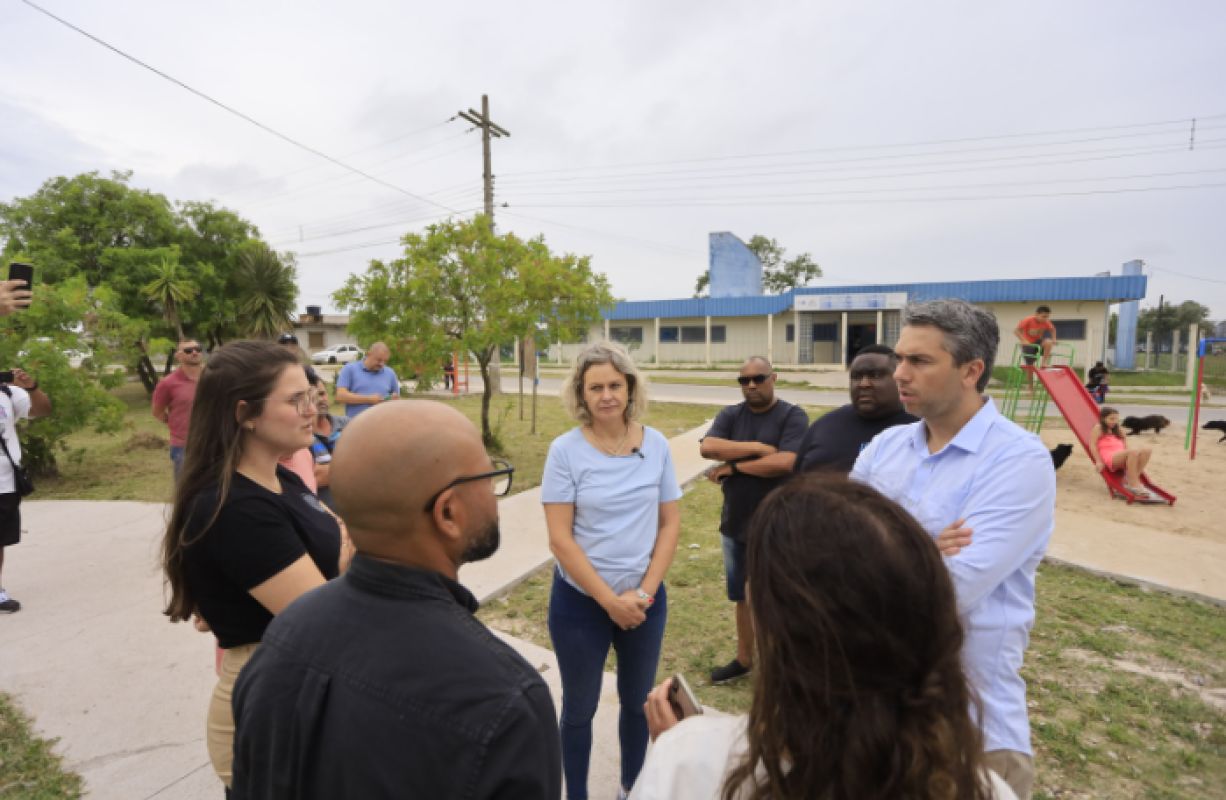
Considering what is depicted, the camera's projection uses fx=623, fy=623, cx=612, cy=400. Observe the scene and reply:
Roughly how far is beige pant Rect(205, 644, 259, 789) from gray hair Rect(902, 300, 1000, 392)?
88.8 inches

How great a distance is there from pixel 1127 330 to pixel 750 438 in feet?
Answer: 115

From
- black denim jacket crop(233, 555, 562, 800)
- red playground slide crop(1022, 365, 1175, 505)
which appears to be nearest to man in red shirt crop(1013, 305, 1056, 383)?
red playground slide crop(1022, 365, 1175, 505)

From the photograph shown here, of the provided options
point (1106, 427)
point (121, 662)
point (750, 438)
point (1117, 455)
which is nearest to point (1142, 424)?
point (1106, 427)

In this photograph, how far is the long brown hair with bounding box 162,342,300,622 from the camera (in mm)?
1703

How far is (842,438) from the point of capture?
114 inches

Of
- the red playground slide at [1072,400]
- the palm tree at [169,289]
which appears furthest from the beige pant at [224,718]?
the palm tree at [169,289]

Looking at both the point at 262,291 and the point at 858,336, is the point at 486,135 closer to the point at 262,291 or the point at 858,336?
the point at 262,291

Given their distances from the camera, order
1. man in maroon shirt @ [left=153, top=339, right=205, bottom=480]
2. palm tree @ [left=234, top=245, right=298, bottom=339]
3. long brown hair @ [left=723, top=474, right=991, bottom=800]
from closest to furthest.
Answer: long brown hair @ [left=723, top=474, right=991, bottom=800]
man in maroon shirt @ [left=153, top=339, right=205, bottom=480]
palm tree @ [left=234, top=245, right=298, bottom=339]

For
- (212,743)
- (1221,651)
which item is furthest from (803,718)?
(1221,651)

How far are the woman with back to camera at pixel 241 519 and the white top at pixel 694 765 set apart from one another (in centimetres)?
105

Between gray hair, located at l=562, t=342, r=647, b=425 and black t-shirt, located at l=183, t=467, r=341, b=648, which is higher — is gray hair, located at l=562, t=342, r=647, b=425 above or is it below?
above

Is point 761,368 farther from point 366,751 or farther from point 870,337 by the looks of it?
point 870,337

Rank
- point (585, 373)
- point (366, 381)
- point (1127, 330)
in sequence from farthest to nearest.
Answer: point (1127, 330) → point (366, 381) → point (585, 373)

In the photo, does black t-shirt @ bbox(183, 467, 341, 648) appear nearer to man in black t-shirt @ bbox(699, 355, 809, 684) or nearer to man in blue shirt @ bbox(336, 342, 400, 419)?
man in black t-shirt @ bbox(699, 355, 809, 684)
